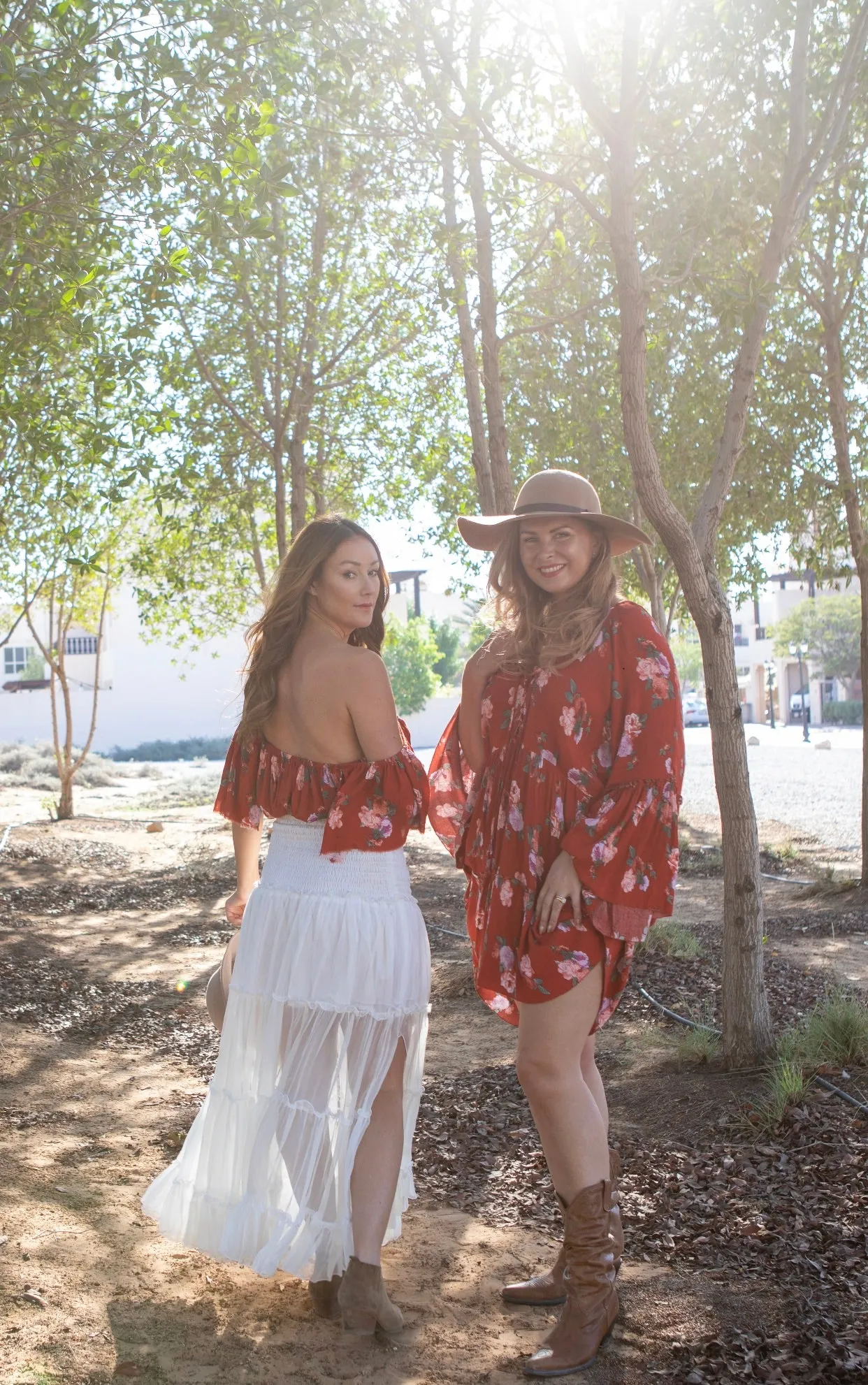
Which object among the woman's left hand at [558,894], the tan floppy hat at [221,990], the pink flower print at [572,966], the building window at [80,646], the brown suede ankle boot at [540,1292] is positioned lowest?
the brown suede ankle boot at [540,1292]

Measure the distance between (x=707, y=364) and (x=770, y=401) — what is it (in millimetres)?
800

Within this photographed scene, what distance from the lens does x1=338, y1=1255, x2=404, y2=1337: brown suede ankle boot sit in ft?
9.58

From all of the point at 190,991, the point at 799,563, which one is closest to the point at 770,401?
the point at 799,563

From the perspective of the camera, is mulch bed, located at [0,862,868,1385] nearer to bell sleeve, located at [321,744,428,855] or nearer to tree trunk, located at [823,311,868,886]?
bell sleeve, located at [321,744,428,855]

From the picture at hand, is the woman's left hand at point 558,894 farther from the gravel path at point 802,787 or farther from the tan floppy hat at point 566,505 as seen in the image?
the gravel path at point 802,787

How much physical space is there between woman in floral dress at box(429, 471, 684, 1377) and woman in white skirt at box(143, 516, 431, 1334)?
0.74ft

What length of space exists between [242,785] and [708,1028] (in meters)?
3.08

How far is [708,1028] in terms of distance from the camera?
18.1 ft

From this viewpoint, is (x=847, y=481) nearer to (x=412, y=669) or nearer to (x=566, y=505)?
(x=566, y=505)

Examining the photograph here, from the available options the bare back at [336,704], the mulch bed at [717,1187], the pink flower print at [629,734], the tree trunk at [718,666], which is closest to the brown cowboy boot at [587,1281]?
the mulch bed at [717,1187]

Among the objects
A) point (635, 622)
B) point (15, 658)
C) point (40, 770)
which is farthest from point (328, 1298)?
point (15, 658)

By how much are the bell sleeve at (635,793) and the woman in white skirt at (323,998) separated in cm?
47

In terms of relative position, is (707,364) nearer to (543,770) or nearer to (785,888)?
(785,888)

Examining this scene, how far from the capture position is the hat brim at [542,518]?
125 inches
